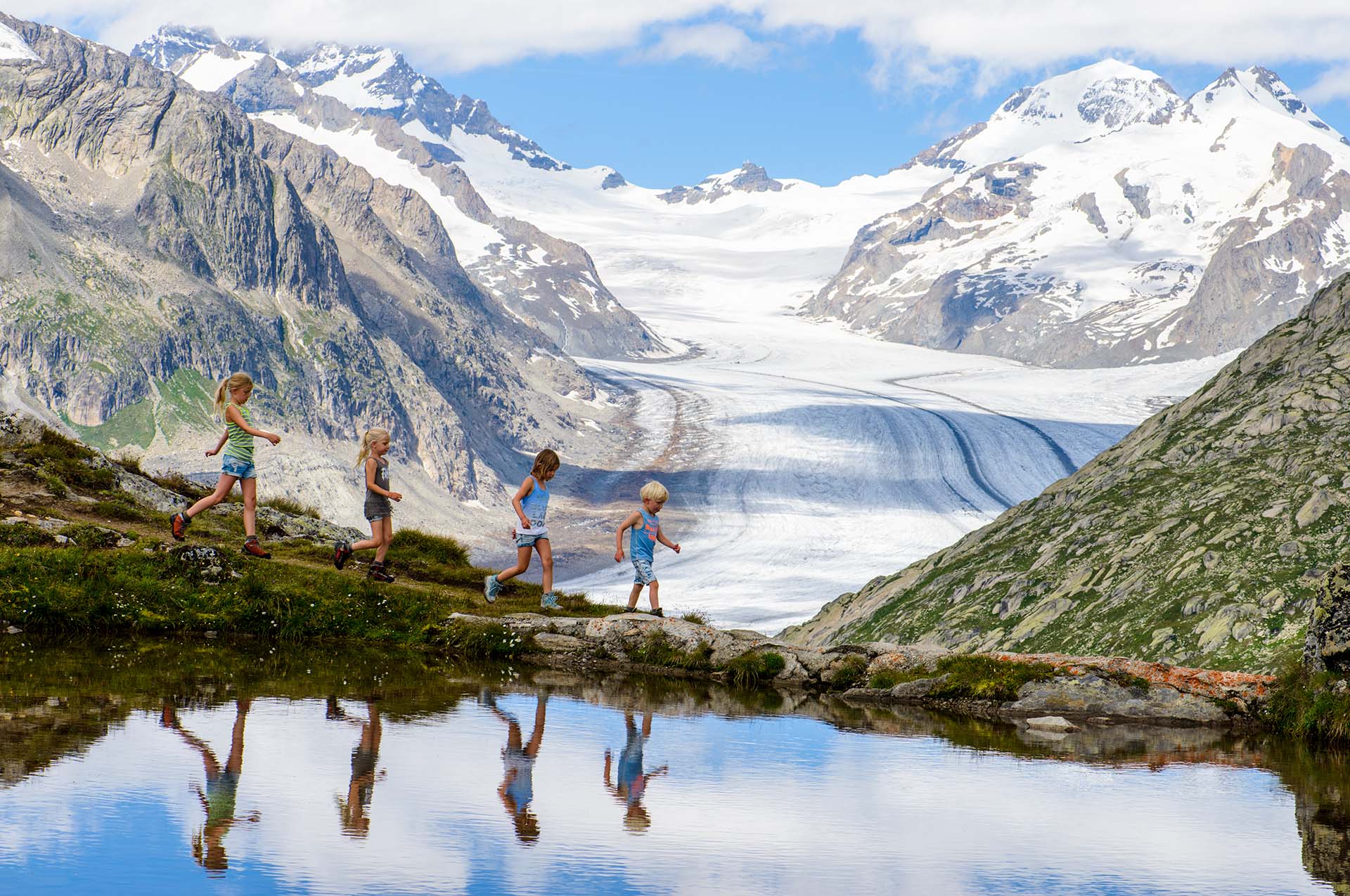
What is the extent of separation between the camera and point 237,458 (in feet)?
51.8

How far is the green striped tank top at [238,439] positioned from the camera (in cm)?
1568

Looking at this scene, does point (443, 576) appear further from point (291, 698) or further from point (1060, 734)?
point (1060, 734)

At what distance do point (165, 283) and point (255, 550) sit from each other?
168651mm

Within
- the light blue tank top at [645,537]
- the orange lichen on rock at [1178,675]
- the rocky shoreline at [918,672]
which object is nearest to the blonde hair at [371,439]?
the rocky shoreline at [918,672]

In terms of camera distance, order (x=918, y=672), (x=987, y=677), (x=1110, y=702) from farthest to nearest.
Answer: (x=918, y=672) → (x=987, y=677) → (x=1110, y=702)

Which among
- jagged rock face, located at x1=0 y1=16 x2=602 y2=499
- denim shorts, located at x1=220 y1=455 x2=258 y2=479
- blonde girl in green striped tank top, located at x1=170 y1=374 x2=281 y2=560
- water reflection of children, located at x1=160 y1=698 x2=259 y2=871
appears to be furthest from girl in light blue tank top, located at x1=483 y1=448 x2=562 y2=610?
jagged rock face, located at x1=0 y1=16 x2=602 y2=499

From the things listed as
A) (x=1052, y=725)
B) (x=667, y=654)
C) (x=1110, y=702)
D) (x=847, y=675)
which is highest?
(x=667, y=654)

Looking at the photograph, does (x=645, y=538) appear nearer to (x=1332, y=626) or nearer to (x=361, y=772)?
(x=1332, y=626)

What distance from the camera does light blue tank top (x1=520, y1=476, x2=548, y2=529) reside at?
16703 millimetres

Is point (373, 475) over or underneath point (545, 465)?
underneath

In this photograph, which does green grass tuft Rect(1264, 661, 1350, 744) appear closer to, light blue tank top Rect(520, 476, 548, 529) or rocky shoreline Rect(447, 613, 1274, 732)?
rocky shoreline Rect(447, 613, 1274, 732)

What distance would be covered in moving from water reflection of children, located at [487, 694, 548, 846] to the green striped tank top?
21.1ft

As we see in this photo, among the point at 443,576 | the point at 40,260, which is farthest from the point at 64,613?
the point at 40,260

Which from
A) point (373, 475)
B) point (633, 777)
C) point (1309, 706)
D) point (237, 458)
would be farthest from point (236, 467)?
point (1309, 706)
